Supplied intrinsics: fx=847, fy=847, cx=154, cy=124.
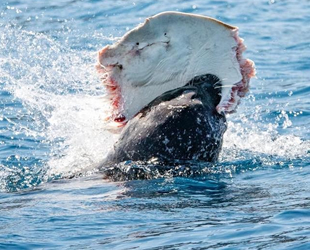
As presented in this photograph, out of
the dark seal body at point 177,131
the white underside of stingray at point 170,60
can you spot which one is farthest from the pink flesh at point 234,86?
the dark seal body at point 177,131

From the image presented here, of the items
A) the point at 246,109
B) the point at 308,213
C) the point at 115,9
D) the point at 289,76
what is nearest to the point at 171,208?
the point at 308,213

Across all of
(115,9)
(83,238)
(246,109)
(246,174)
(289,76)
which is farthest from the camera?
(115,9)

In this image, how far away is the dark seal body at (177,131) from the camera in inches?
239

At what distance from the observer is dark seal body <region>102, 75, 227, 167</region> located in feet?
19.9

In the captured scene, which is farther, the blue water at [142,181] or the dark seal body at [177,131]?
the dark seal body at [177,131]

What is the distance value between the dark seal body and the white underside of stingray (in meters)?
0.13

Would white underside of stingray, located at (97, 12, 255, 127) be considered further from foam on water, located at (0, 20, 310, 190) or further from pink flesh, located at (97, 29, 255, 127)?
foam on water, located at (0, 20, 310, 190)

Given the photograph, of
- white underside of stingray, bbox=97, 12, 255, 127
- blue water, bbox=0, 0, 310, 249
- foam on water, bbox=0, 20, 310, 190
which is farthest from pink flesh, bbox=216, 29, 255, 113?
foam on water, bbox=0, 20, 310, 190

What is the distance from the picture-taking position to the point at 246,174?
6.79 m

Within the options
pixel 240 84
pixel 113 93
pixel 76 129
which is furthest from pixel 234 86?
pixel 76 129

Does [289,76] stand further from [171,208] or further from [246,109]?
[171,208]

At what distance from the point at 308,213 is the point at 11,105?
6.68 metres

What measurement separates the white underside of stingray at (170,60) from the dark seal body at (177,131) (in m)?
0.13

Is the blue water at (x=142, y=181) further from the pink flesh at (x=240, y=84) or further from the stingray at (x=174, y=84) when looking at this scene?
the pink flesh at (x=240, y=84)
